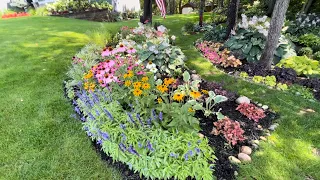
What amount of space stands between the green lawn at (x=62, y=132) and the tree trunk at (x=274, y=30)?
2.72 feet

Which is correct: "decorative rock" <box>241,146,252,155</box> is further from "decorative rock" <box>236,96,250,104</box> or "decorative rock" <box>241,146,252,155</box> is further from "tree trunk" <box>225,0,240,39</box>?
"tree trunk" <box>225,0,240,39</box>

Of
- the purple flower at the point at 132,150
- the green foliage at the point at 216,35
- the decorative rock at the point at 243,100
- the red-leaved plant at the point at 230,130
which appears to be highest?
A: the green foliage at the point at 216,35

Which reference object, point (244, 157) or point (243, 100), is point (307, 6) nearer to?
point (243, 100)

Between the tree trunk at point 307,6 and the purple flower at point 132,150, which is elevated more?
the tree trunk at point 307,6

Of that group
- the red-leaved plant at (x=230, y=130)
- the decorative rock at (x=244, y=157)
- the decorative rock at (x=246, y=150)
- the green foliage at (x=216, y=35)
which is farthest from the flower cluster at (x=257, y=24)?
the decorative rock at (x=244, y=157)

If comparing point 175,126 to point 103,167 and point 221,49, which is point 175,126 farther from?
point 221,49

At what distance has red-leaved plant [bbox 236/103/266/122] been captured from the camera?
308 centimetres

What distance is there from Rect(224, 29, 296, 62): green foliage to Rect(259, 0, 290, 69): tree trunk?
395mm

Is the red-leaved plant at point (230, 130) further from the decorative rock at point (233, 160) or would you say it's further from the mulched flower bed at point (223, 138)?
the decorative rock at point (233, 160)

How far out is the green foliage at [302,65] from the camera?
14.7ft

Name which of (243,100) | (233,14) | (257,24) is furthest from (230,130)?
(233,14)

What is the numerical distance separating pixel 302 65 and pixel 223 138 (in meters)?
3.09

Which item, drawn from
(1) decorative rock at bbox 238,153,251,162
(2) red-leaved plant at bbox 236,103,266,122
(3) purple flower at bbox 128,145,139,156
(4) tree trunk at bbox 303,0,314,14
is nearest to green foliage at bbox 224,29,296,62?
(2) red-leaved plant at bbox 236,103,266,122

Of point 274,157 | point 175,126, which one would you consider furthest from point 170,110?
point 274,157
